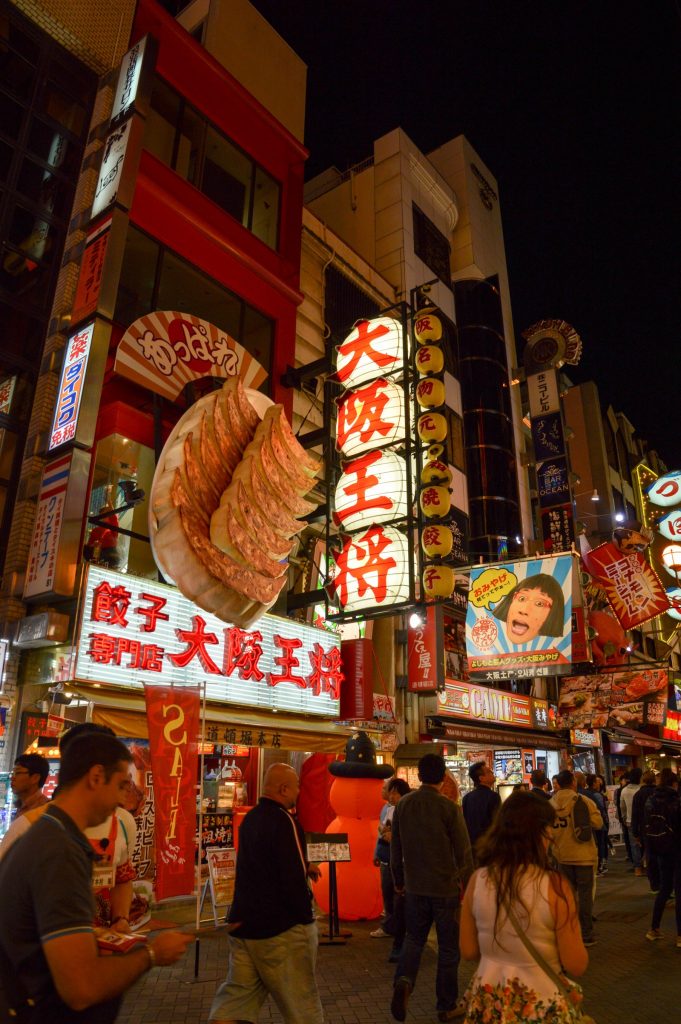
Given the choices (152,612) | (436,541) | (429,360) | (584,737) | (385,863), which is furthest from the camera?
(584,737)

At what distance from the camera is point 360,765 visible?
10.1m

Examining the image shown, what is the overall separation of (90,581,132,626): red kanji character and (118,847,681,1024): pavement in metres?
3.95

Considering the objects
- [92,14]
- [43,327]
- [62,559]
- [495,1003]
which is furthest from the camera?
Answer: [92,14]

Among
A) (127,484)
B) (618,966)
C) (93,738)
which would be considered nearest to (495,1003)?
(93,738)

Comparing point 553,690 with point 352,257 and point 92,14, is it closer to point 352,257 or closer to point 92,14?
point 352,257

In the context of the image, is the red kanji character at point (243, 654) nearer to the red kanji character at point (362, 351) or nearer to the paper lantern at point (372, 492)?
the paper lantern at point (372, 492)

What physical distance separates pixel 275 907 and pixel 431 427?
8.82 m

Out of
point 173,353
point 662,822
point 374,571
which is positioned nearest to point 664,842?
point 662,822

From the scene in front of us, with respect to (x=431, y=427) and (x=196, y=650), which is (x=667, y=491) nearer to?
(x=431, y=427)

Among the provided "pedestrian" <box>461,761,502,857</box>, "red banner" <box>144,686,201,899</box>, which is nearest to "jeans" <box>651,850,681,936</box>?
"pedestrian" <box>461,761,502,857</box>

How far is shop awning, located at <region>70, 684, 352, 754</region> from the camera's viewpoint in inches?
344

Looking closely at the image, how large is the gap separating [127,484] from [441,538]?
16.3ft

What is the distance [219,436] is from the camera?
29.5ft

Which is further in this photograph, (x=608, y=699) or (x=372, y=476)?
(x=608, y=699)
